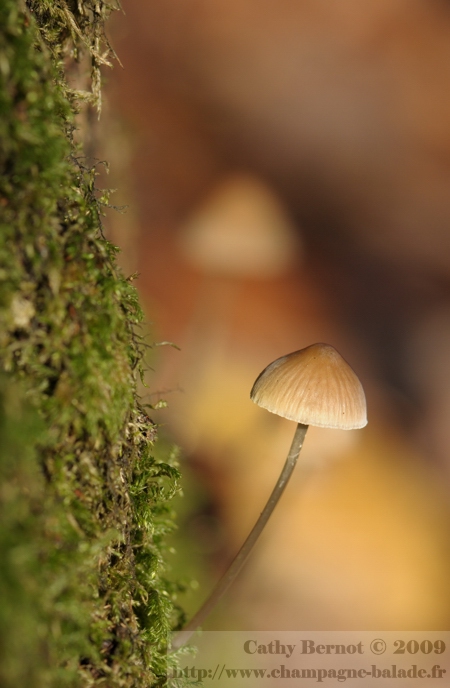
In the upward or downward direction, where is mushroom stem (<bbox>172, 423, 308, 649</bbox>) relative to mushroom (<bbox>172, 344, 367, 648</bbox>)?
downward

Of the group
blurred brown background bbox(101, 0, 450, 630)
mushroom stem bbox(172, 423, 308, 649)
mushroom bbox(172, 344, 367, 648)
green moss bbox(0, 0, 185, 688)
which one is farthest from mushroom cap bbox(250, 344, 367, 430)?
blurred brown background bbox(101, 0, 450, 630)

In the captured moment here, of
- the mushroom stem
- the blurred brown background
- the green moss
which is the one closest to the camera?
the green moss

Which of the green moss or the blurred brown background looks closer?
the green moss

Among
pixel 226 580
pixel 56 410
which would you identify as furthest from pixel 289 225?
pixel 56 410

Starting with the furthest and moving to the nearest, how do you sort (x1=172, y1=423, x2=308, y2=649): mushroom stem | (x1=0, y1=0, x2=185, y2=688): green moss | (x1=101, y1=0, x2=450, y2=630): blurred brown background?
(x1=101, y1=0, x2=450, y2=630): blurred brown background < (x1=172, y1=423, x2=308, y2=649): mushroom stem < (x1=0, y1=0, x2=185, y2=688): green moss

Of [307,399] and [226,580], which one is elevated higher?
[307,399]

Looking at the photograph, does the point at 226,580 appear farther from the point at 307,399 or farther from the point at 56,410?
the point at 56,410

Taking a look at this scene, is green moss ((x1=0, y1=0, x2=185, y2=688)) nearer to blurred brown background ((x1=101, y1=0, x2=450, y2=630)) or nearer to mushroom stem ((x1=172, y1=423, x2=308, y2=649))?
mushroom stem ((x1=172, y1=423, x2=308, y2=649))
